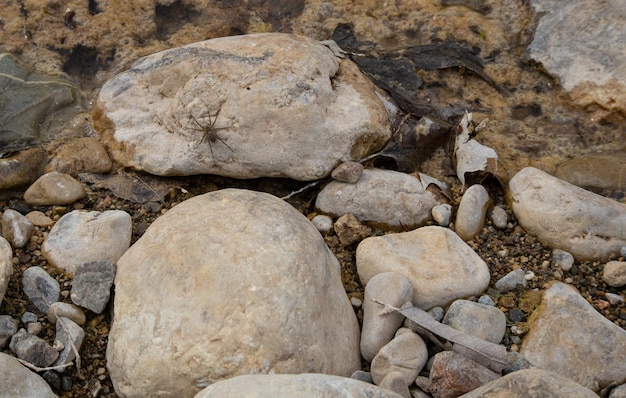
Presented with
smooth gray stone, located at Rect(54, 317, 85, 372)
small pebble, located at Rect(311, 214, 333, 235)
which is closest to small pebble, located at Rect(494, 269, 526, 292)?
small pebble, located at Rect(311, 214, 333, 235)

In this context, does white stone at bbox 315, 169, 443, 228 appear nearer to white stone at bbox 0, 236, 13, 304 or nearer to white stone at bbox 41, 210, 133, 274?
white stone at bbox 41, 210, 133, 274

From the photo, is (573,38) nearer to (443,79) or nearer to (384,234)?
(443,79)

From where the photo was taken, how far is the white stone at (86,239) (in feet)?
10.3

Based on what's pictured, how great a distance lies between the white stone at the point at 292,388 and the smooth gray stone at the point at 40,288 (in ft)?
3.55

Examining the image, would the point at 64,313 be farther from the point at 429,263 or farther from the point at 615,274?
the point at 615,274

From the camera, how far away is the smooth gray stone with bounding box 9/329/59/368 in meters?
2.77

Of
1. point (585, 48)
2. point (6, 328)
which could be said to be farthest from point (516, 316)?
point (6, 328)

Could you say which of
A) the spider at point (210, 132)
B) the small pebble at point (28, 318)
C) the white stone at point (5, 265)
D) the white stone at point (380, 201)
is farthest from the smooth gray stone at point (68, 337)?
the white stone at point (380, 201)

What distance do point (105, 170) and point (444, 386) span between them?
7.01 feet

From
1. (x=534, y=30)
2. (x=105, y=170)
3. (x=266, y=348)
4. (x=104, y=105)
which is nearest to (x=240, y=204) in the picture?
(x=266, y=348)

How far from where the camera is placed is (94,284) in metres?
2.98

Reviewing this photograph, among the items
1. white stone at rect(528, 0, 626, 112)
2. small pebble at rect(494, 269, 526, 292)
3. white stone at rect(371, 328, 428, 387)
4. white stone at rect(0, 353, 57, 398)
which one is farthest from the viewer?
white stone at rect(528, 0, 626, 112)

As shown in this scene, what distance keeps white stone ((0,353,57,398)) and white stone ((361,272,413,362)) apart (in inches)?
51.6

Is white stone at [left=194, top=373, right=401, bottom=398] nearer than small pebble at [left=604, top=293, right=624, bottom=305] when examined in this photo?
Yes
